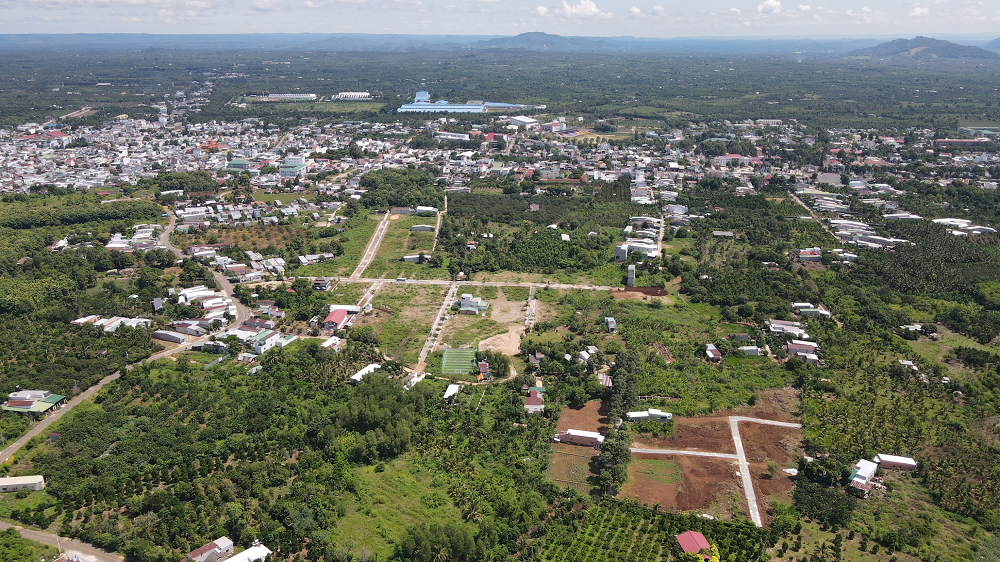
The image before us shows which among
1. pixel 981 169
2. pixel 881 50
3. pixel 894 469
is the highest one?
pixel 881 50

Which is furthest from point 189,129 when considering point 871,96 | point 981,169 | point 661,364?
point 871,96

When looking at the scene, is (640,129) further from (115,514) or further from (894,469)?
(115,514)

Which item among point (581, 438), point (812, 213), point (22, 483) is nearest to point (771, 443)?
point (581, 438)

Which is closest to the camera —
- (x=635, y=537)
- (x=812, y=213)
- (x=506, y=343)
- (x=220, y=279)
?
(x=635, y=537)

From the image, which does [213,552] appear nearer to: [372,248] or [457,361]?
[457,361]

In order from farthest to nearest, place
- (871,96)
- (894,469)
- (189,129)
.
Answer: (871,96) < (189,129) < (894,469)

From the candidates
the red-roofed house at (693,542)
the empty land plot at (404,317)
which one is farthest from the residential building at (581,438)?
the empty land plot at (404,317)

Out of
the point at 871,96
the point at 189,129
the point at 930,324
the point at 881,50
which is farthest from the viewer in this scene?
the point at 881,50
